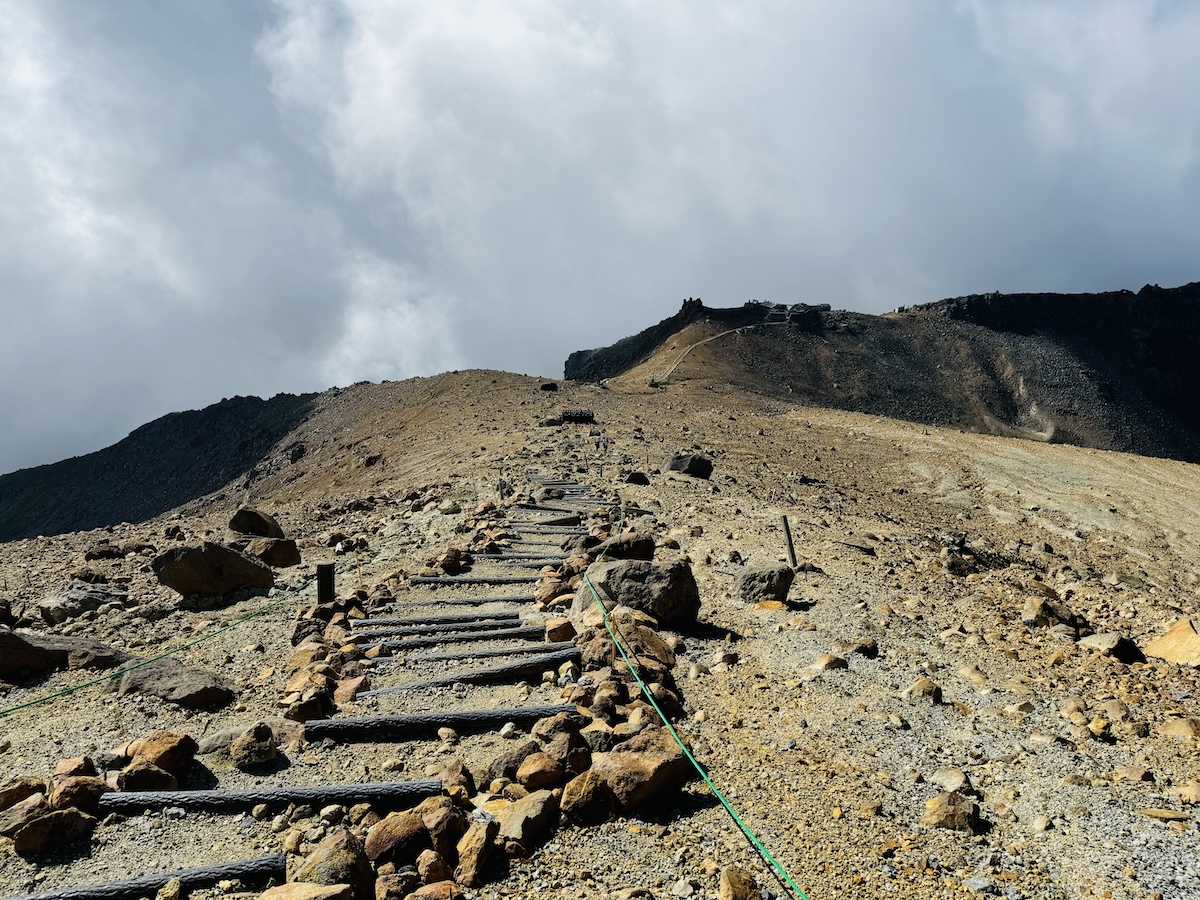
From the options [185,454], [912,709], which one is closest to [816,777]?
[912,709]

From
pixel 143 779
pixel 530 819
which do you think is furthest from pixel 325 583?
pixel 530 819

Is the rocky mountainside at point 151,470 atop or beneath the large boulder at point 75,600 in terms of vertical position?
atop

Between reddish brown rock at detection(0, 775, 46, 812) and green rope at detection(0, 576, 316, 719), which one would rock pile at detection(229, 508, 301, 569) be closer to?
green rope at detection(0, 576, 316, 719)

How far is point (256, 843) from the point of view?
420 centimetres

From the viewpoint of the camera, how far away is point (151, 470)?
49406mm

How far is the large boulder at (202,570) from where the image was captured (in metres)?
10.6

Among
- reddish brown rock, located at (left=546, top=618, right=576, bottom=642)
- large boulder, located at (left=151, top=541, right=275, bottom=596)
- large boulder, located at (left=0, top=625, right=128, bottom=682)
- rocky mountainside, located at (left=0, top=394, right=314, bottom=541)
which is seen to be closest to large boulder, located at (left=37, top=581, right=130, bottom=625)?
large boulder, located at (left=151, top=541, right=275, bottom=596)

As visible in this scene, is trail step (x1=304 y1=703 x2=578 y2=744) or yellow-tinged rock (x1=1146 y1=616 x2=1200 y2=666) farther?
yellow-tinged rock (x1=1146 y1=616 x2=1200 y2=666)

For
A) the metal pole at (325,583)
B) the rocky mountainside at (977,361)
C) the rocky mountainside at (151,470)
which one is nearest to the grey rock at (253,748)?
the metal pole at (325,583)

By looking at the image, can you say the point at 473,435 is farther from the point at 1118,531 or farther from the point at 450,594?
the point at 1118,531

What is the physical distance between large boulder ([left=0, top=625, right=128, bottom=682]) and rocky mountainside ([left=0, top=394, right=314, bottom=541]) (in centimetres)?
3298

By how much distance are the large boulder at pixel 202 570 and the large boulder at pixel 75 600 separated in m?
0.88

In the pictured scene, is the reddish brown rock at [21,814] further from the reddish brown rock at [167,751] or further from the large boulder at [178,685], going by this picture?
the large boulder at [178,685]

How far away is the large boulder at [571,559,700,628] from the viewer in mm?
7598
